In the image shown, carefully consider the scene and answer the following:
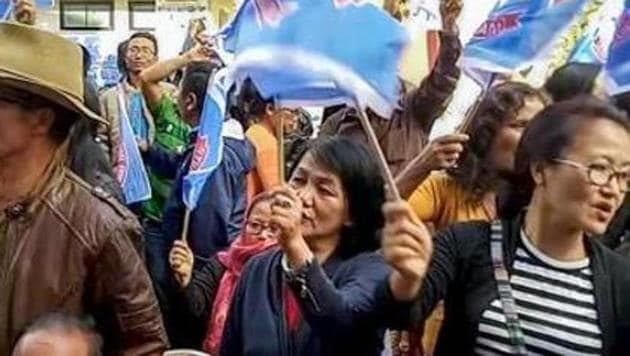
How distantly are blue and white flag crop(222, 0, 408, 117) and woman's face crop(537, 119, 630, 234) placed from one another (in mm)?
374

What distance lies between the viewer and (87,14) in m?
23.1

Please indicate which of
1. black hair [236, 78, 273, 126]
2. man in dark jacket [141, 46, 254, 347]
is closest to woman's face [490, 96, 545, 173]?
black hair [236, 78, 273, 126]

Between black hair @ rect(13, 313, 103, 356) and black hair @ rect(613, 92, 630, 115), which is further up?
black hair @ rect(613, 92, 630, 115)

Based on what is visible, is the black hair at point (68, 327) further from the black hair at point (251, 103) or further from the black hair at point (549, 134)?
the black hair at point (251, 103)

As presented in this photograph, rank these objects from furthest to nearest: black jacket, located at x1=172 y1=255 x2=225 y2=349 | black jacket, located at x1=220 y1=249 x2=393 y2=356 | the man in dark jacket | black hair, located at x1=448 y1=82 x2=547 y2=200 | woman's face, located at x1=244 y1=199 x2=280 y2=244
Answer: the man in dark jacket, black jacket, located at x1=172 y1=255 x2=225 y2=349, woman's face, located at x1=244 y1=199 x2=280 y2=244, black hair, located at x1=448 y1=82 x2=547 y2=200, black jacket, located at x1=220 y1=249 x2=393 y2=356

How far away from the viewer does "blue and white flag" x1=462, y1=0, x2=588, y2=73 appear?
356 cm

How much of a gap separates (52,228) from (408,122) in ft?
5.96

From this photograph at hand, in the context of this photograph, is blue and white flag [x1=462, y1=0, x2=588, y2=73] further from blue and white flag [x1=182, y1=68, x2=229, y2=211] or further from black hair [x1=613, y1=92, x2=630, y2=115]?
blue and white flag [x1=182, y1=68, x2=229, y2=211]

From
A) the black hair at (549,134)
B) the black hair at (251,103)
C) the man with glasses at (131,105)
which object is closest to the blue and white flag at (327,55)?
the black hair at (549,134)

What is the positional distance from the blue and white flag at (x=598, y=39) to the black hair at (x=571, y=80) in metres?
0.47

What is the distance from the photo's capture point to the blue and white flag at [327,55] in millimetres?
2873

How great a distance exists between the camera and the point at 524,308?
2.78m

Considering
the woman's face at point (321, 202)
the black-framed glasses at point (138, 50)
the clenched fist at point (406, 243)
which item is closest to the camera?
the clenched fist at point (406, 243)

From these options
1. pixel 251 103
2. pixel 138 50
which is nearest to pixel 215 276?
pixel 251 103
